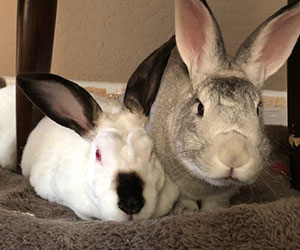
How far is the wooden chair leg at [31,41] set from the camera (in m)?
1.13

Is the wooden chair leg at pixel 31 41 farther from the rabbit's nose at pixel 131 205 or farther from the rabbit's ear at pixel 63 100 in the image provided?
the rabbit's nose at pixel 131 205

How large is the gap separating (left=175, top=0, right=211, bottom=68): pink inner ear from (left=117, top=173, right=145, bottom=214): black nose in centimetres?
33

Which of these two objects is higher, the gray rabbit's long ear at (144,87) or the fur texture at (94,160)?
the gray rabbit's long ear at (144,87)

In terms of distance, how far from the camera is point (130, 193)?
82cm

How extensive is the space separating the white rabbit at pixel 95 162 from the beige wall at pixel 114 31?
27.4 inches

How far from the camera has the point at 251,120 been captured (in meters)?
0.92

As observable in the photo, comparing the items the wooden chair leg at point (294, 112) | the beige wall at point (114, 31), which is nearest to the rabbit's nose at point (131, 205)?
the wooden chair leg at point (294, 112)

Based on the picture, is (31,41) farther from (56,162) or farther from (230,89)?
(230,89)

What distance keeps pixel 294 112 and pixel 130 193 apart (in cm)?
51

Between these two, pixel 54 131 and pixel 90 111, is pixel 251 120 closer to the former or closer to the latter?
pixel 90 111

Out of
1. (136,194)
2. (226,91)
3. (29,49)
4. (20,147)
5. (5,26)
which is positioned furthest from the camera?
(5,26)

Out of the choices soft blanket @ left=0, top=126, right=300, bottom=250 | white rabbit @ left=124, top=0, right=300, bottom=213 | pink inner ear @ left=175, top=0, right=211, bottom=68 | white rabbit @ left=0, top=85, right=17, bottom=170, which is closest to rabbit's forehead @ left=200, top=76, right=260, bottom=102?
white rabbit @ left=124, top=0, right=300, bottom=213

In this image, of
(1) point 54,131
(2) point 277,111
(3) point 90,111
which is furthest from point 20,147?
(2) point 277,111

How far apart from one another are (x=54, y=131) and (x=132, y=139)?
334mm
